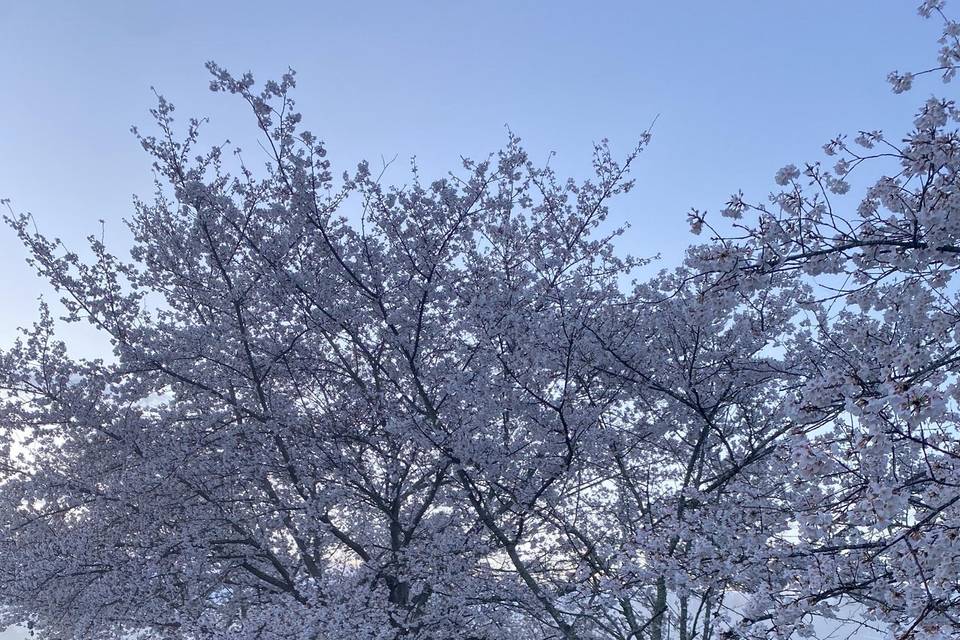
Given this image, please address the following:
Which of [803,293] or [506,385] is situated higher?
[803,293]

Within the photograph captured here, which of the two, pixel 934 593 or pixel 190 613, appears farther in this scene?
pixel 190 613

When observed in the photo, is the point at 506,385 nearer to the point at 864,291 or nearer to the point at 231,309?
the point at 864,291

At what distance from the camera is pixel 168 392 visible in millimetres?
9453

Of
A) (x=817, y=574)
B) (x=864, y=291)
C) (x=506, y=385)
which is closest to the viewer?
(x=817, y=574)

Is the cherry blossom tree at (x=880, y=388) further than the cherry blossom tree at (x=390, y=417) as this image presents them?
No

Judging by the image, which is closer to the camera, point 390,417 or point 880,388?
point 880,388

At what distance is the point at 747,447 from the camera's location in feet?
25.8

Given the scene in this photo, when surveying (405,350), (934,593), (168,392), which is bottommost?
(934,593)

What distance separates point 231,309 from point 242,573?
167 inches

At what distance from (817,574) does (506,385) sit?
3.45 meters

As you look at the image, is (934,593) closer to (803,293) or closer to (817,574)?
(817,574)

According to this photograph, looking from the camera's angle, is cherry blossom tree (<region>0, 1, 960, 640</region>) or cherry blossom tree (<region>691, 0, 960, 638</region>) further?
cherry blossom tree (<region>0, 1, 960, 640</region>)

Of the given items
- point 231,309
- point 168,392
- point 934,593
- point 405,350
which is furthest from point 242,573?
point 934,593

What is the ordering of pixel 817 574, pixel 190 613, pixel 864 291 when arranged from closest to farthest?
pixel 817 574 < pixel 864 291 < pixel 190 613
